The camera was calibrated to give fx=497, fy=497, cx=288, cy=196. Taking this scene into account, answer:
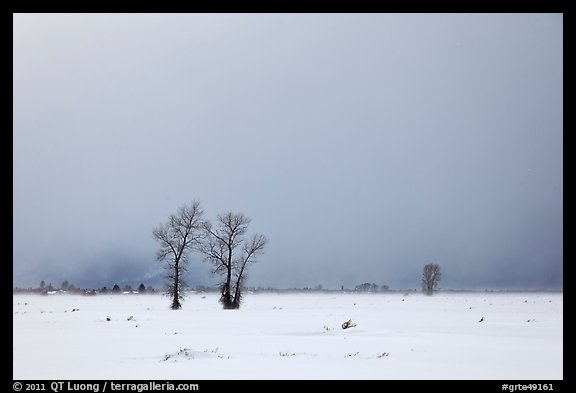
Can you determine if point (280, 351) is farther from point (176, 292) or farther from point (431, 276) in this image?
point (431, 276)

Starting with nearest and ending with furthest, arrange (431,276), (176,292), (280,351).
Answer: (280,351) < (176,292) < (431,276)

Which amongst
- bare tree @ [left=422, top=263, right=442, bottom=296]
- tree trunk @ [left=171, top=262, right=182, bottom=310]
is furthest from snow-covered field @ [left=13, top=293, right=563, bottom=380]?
bare tree @ [left=422, top=263, right=442, bottom=296]

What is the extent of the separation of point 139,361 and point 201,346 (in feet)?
13.4

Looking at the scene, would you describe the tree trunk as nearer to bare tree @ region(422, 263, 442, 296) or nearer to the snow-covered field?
the snow-covered field

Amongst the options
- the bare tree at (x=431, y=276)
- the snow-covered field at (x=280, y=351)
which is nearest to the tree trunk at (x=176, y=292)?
the snow-covered field at (x=280, y=351)

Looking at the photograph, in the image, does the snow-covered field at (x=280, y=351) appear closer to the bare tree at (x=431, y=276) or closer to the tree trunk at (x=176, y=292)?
the tree trunk at (x=176, y=292)

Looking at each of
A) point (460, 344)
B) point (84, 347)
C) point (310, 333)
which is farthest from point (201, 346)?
point (460, 344)

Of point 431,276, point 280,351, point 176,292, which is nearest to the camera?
point 280,351

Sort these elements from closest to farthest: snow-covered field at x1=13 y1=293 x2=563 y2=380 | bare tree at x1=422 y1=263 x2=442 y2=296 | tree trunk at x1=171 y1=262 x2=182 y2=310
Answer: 1. snow-covered field at x1=13 y1=293 x2=563 y2=380
2. tree trunk at x1=171 y1=262 x2=182 y2=310
3. bare tree at x1=422 y1=263 x2=442 y2=296

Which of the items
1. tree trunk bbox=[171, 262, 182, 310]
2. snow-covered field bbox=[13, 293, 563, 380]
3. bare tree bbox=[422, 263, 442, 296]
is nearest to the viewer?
snow-covered field bbox=[13, 293, 563, 380]

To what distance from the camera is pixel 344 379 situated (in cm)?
1399

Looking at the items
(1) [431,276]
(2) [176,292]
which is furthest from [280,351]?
(1) [431,276]
